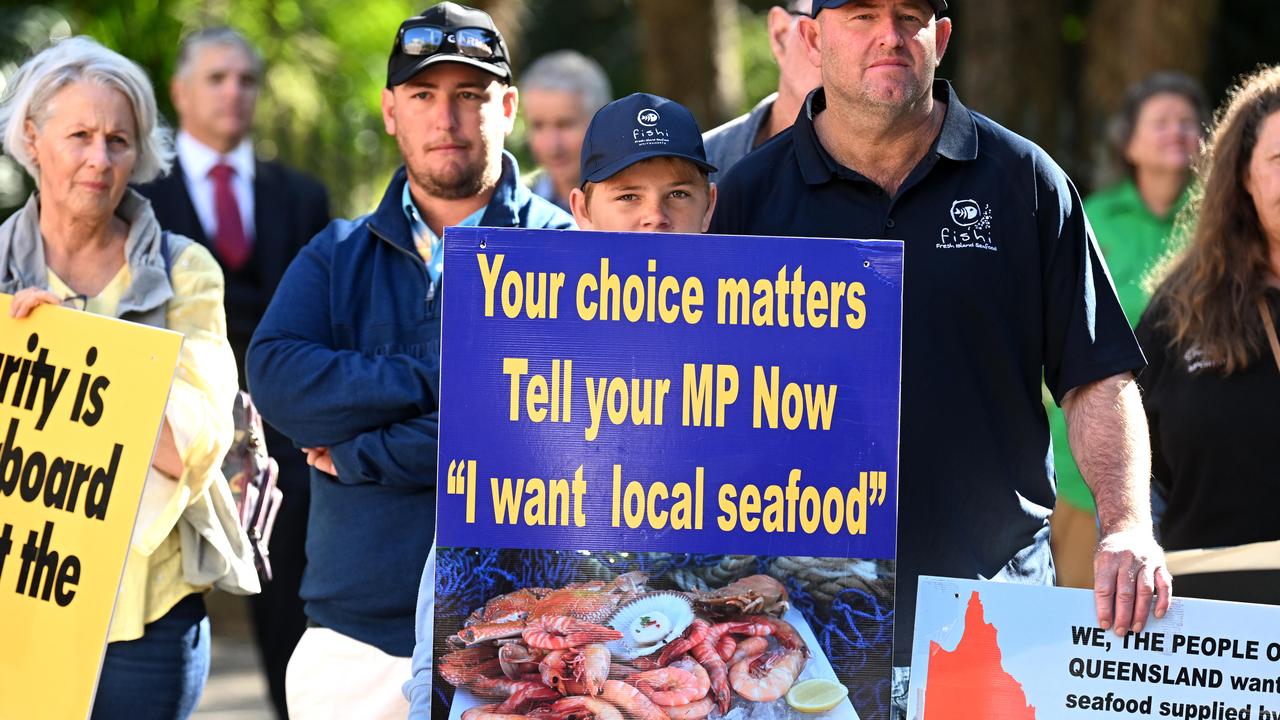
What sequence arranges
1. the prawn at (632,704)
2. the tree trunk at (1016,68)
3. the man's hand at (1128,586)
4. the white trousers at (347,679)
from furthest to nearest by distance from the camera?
the tree trunk at (1016,68), the white trousers at (347,679), the man's hand at (1128,586), the prawn at (632,704)

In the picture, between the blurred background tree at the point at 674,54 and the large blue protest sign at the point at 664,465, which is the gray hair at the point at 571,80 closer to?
the blurred background tree at the point at 674,54

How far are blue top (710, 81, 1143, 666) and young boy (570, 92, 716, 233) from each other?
181 mm

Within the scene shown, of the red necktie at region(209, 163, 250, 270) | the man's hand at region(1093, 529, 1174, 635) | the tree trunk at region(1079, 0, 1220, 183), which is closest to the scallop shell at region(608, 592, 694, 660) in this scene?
the man's hand at region(1093, 529, 1174, 635)

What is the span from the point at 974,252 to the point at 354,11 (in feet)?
46.5

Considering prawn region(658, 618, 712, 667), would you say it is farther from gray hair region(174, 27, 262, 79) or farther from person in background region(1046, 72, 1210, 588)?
gray hair region(174, 27, 262, 79)

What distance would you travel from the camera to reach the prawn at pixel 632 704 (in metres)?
3.03

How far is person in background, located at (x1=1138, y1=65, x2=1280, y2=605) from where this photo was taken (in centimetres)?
430

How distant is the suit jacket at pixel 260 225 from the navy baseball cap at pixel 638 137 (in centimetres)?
298

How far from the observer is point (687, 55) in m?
11.6

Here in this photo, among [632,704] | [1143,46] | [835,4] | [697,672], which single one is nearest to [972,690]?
[697,672]

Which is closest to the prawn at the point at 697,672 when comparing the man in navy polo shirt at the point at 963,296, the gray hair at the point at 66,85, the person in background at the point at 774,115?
the man in navy polo shirt at the point at 963,296

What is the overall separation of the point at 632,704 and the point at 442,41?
71.4 inches

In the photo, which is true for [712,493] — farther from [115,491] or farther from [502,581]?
[115,491]

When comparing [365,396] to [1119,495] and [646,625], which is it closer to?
[646,625]
